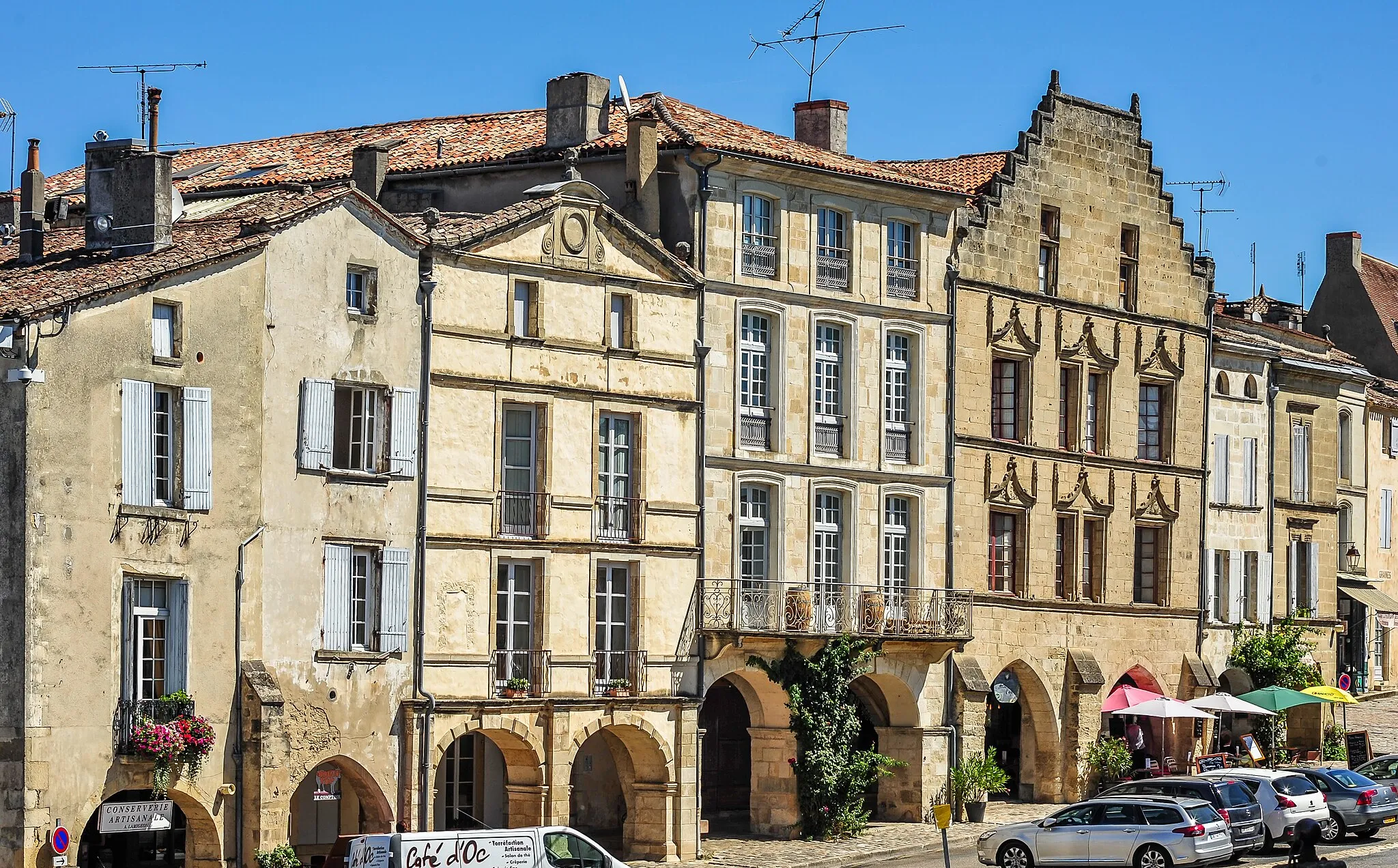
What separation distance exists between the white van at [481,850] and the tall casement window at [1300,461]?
104 feet

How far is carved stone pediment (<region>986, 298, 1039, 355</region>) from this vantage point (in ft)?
174

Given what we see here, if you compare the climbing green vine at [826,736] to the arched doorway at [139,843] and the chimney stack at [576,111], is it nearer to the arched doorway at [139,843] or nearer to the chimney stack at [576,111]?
the chimney stack at [576,111]

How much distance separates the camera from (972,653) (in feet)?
173

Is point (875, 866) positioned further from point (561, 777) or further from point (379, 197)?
point (379, 197)

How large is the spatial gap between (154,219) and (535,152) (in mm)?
10097

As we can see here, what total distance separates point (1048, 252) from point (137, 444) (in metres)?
24.1

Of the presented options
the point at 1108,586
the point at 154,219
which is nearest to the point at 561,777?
the point at 154,219

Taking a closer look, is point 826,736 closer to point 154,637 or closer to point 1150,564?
point 1150,564

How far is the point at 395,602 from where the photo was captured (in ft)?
135

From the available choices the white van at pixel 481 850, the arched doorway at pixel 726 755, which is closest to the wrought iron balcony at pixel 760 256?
the arched doorway at pixel 726 755

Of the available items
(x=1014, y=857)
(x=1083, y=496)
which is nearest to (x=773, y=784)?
(x=1014, y=857)

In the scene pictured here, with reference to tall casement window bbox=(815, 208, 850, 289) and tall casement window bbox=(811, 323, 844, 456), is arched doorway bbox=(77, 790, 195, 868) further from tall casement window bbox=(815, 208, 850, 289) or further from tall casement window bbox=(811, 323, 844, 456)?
tall casement window bbox=(815, 208, 850, 289)

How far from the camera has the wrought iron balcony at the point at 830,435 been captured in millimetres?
49188

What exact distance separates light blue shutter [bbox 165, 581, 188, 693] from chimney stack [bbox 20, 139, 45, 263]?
6702 mm
